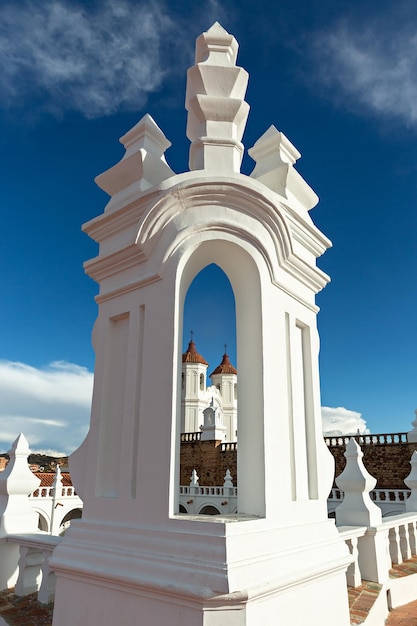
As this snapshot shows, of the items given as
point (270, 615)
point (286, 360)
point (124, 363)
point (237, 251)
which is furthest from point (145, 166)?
point (270, 615)

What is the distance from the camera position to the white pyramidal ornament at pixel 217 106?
3330 millimetres

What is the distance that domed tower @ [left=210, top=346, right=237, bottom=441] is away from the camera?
3900 cm

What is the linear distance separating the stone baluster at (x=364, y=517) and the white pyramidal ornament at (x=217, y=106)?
3.12 m

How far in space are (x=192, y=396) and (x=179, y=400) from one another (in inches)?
1341

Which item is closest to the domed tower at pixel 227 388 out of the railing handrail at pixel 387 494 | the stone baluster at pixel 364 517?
the railing handrail at pixel 387 494

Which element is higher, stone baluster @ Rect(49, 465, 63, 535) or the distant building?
the distant building

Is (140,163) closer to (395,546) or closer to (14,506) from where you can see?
(14,506)

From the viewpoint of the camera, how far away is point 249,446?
2.83 meters

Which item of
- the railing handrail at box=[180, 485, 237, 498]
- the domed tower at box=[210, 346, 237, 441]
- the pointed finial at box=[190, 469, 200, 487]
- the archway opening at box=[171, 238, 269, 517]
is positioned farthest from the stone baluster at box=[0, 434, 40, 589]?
the domed tower at box=[210, 346, 237, 441]

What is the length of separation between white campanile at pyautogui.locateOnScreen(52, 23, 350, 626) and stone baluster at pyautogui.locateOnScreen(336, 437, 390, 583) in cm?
121

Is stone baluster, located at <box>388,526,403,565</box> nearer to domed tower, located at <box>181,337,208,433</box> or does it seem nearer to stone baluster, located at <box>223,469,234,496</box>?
stone baluster, located at <box>223,469,234,496</box>

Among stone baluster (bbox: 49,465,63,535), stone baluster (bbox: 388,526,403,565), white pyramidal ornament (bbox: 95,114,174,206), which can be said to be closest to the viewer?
white pyramidal ornament (bbox: 95,114,174,206)

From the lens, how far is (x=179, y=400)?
279 centimetres

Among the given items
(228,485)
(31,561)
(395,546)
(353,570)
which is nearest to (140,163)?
(31,561)
